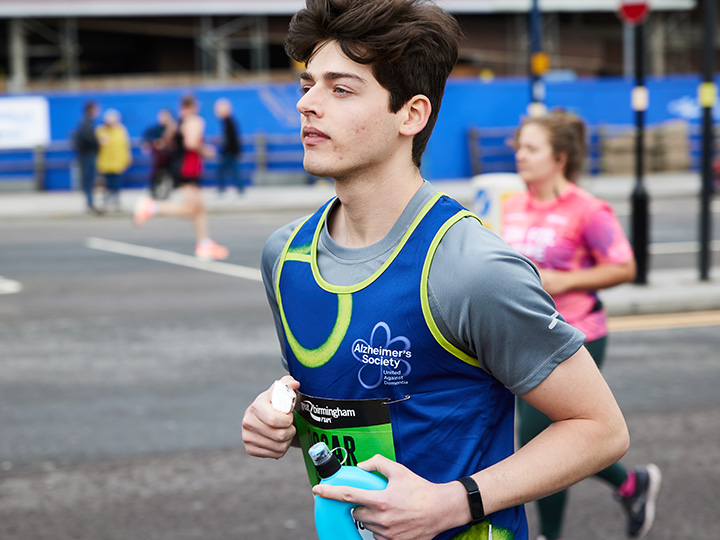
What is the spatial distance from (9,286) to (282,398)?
10.6 m

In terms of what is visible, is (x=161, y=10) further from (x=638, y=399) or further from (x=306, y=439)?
(x=306, y=439)

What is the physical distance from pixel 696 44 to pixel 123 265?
33108mm

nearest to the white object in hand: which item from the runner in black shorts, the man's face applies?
the man's face

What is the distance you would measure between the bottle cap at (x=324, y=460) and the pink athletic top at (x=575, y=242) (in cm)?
273

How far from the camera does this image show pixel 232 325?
9.38 metres

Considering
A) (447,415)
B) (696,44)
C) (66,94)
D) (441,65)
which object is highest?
(696,44)

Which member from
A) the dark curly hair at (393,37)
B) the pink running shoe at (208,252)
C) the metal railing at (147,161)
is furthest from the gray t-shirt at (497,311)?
the metal railing at (147,161)

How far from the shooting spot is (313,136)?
2049mm

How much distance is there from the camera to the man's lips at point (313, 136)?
204 centimetres

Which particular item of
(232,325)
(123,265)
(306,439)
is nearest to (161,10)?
(123,265)

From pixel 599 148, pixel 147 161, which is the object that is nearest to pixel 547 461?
pixel 147 161

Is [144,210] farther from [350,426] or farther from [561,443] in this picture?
[561,443]

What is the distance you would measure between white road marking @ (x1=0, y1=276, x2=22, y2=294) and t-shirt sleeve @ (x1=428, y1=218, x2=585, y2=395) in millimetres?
10389

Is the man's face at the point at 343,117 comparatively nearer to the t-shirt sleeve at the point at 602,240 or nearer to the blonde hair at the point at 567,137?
the t-shirt sleeve at the point at 602,240
